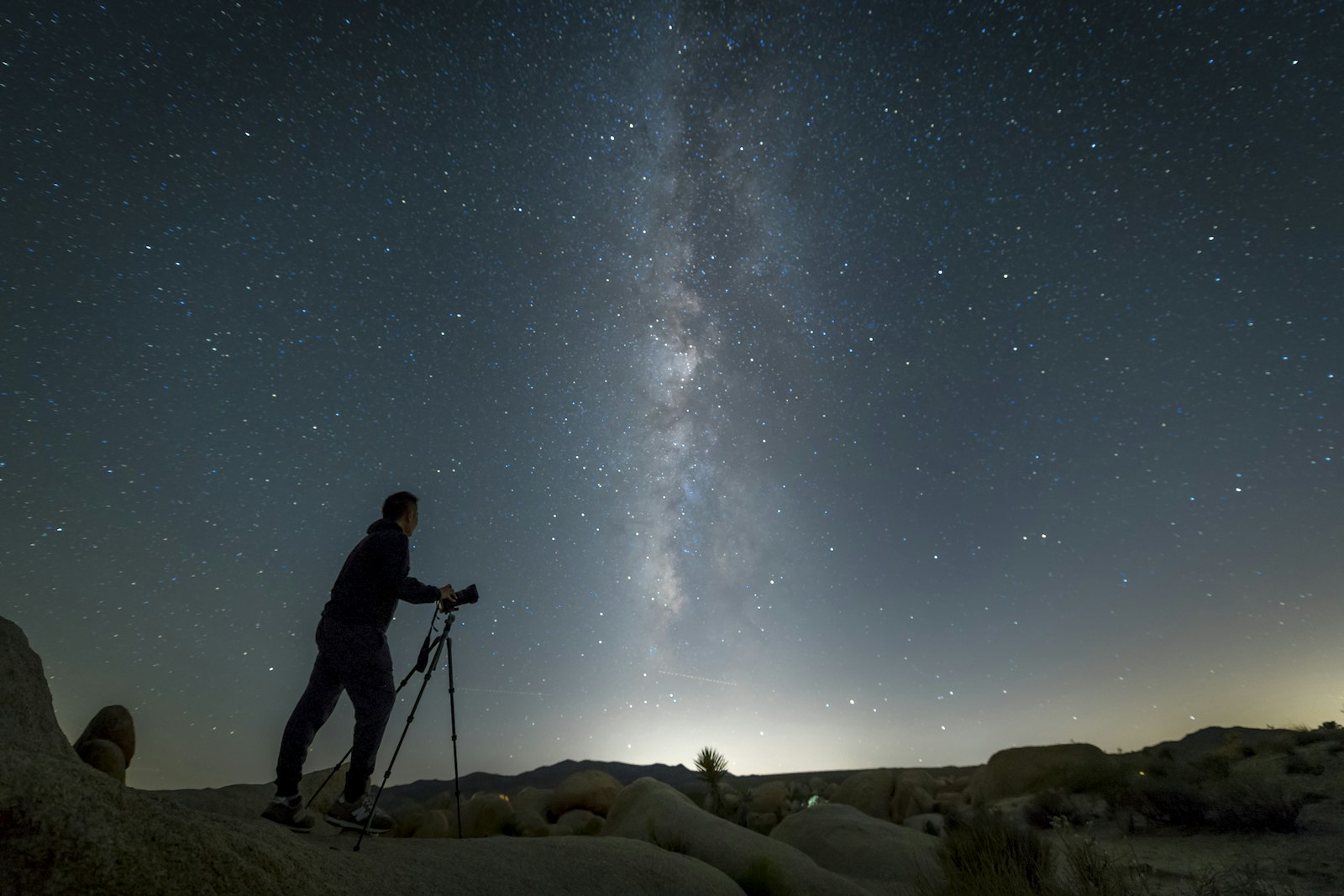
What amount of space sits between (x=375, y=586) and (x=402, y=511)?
0.78 meters

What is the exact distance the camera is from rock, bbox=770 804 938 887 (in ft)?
25.8

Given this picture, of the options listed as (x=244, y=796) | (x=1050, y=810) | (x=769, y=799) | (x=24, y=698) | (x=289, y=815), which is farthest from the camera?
(x=769, y=799)

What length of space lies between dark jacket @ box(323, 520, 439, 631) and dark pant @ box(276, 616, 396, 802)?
0.10 metres

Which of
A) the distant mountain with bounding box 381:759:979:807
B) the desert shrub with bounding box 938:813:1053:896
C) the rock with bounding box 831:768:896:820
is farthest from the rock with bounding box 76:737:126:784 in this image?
the distant mountain with bounding box 381:759:979:807

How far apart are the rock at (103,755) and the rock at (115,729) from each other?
463 mm

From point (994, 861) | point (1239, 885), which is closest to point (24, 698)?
point (994, 861)

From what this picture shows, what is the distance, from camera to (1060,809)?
41.4ft

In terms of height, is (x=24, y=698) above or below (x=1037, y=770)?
above

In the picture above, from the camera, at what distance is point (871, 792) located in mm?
16734

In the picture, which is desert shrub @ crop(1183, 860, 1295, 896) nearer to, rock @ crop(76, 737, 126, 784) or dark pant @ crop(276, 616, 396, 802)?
dark pant @ crop(276, 616, 396, 802)

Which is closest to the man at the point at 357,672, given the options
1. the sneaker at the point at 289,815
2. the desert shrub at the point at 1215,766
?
the sneaker at the point at 289,815

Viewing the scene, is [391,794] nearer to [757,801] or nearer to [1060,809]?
[757,801]

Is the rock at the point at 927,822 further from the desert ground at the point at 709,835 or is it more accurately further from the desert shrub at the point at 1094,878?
the desert shrub at the point at 1094,878

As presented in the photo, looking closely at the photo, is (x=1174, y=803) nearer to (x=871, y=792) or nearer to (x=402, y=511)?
(x=871, y=792)
